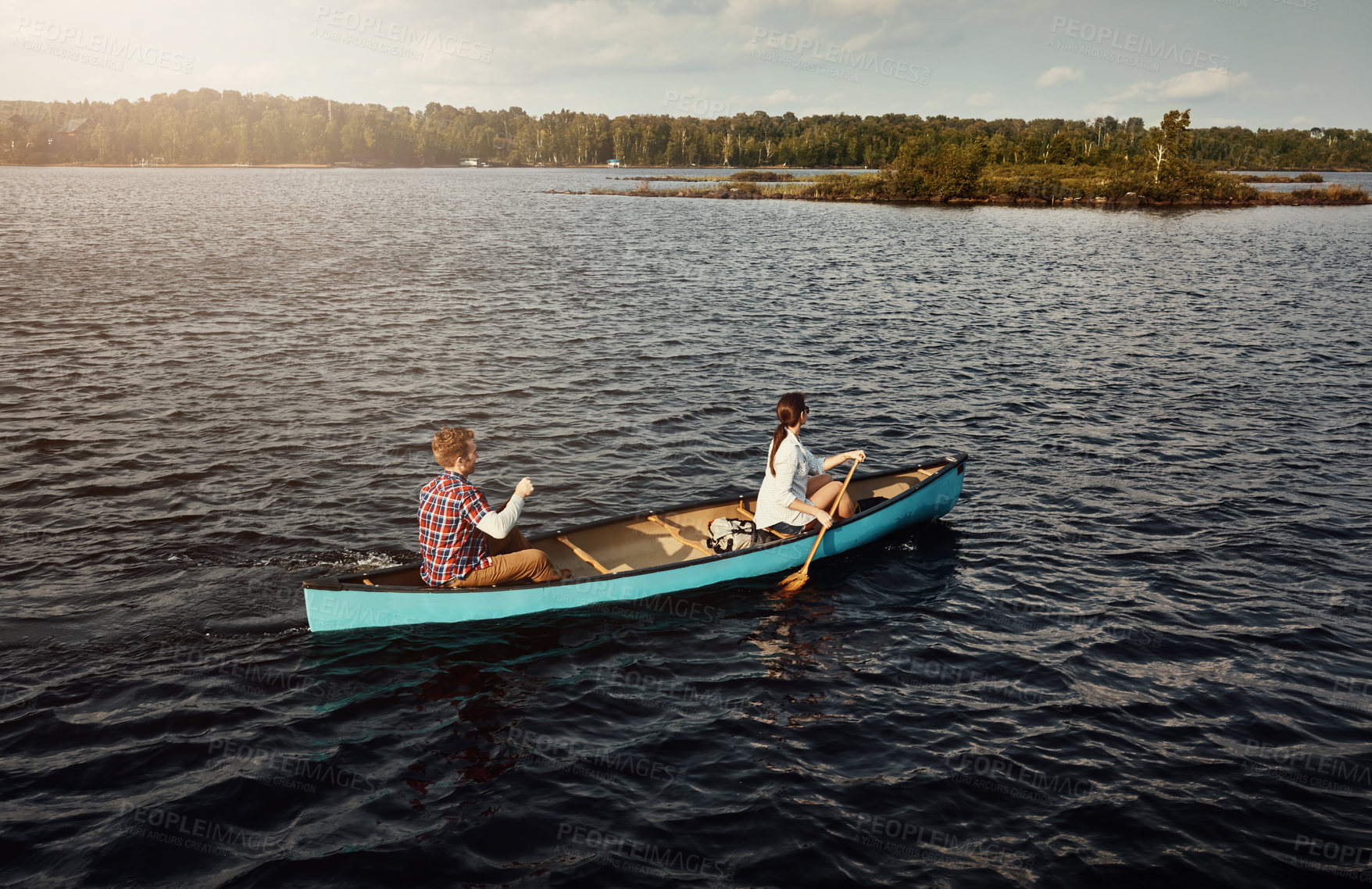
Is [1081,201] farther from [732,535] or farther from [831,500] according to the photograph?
[732,535]

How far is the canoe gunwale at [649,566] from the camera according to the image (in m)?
9.61

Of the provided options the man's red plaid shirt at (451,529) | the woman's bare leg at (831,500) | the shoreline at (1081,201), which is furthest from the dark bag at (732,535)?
the shoreline at (1081,201)

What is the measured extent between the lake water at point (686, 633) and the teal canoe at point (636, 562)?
386 mm

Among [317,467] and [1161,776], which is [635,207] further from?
[1161,776]

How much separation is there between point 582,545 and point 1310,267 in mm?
49841

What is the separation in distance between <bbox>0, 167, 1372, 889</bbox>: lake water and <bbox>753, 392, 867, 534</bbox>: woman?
3.40 ft

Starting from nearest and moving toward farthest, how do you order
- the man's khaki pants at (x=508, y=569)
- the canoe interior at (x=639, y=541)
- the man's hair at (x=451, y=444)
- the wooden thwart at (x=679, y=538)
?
1. the man's hair at (x=451, y=444)
2. the man's khaki pants at (x=508, y=569)
3. the canoe interior at (x=639, y=541)
4. the wooden thwart at (x=679, y=538)

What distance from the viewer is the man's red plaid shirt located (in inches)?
367

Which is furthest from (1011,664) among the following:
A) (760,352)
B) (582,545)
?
(760,352)

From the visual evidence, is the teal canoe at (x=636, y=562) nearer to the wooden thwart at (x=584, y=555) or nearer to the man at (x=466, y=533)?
the wooden thwart at (x=584, y=555)

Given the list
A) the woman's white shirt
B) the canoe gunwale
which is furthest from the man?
the woman's white shirt

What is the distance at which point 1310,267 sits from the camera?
145 feet

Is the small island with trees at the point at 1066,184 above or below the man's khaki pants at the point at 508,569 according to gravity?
above

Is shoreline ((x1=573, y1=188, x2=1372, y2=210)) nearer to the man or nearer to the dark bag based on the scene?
the dark bag
